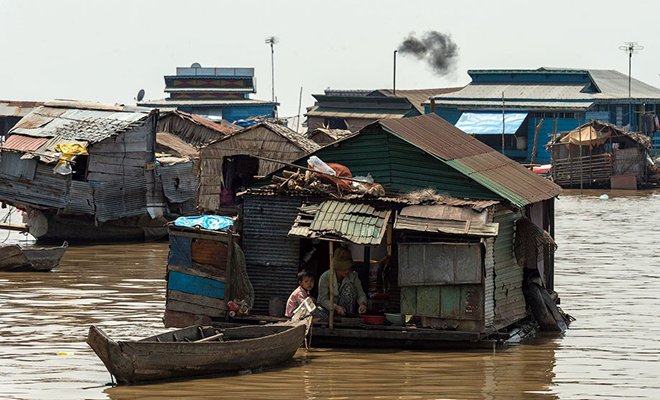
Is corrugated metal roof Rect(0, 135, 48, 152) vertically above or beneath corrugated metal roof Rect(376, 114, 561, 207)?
above

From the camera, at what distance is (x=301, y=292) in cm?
1495

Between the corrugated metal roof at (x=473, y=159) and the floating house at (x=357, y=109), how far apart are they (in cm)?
3881

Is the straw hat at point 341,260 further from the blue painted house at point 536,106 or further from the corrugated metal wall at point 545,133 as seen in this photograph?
the corrugated metal wall at point 545,133

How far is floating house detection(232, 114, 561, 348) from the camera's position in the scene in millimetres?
14750

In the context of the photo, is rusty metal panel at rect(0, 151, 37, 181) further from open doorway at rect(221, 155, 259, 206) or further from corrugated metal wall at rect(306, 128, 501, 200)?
corrugated metal wall at rect(306, 128, 501, 200)

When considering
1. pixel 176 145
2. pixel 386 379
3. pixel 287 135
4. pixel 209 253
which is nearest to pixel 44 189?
pixel 287 135

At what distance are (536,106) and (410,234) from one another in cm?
4363

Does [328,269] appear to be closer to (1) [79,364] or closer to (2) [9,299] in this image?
(1) [79,364]

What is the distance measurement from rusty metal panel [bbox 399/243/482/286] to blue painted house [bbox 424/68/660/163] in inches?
1551

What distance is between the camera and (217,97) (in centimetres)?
7156

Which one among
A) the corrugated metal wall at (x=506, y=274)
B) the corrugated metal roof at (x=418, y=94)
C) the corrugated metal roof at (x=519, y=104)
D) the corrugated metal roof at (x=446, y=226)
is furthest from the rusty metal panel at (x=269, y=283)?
the corrugated metal roof at (x=418, y=94)

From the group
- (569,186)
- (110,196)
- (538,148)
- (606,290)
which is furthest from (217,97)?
(606,290)

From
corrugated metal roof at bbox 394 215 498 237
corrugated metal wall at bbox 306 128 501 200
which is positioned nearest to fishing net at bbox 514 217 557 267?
corrugated metal wall at bbox 306 128 501 200

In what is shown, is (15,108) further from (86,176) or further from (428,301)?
(428,301)
